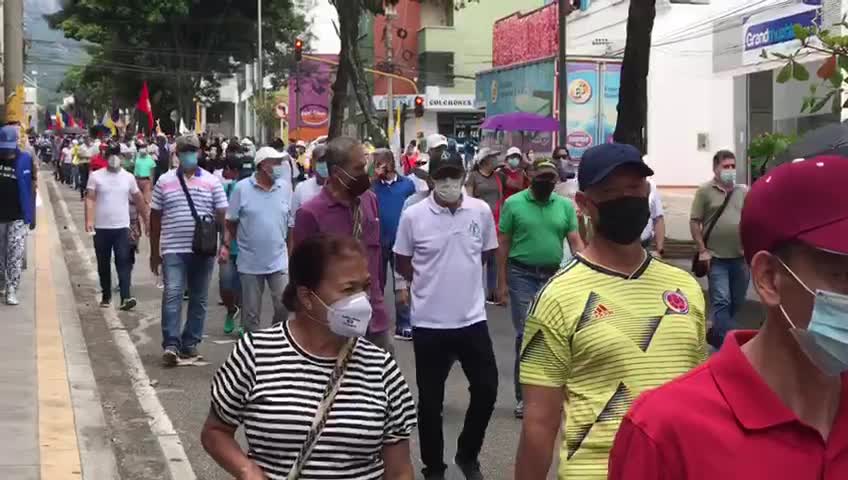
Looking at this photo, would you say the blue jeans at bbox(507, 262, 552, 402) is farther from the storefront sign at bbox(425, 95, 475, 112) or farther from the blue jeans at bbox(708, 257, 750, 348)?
the storefront sign at bbox(425, 95, 475, 112)

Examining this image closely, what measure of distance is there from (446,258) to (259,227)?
10.1 ft

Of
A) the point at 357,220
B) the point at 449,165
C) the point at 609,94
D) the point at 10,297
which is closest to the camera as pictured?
the point at 357,220

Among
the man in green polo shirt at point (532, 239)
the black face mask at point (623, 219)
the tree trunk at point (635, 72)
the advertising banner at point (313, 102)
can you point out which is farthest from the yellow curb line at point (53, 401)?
the advertising banner at point (313, 102)

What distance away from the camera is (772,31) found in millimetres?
26266

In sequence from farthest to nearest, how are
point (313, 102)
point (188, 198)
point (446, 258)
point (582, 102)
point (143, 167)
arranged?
point (313, 102) < point (582, 102) < point (143, 167) < point (188, 198) < point (446, 258)

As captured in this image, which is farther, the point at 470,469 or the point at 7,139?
the point at 7,139

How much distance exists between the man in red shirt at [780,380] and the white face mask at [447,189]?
518 centimetres

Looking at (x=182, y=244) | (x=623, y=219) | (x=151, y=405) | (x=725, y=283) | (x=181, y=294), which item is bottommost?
(x=151, y=405)

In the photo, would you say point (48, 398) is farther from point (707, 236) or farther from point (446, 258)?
point (707, 236)

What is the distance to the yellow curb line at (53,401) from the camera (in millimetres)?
6871

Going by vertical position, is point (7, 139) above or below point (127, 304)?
above

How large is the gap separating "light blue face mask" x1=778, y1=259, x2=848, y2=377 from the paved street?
16.6 feet

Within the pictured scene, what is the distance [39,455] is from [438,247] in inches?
96.5

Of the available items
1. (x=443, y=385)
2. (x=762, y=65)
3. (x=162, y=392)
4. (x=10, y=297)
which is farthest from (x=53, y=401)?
(x=762, y=65)
